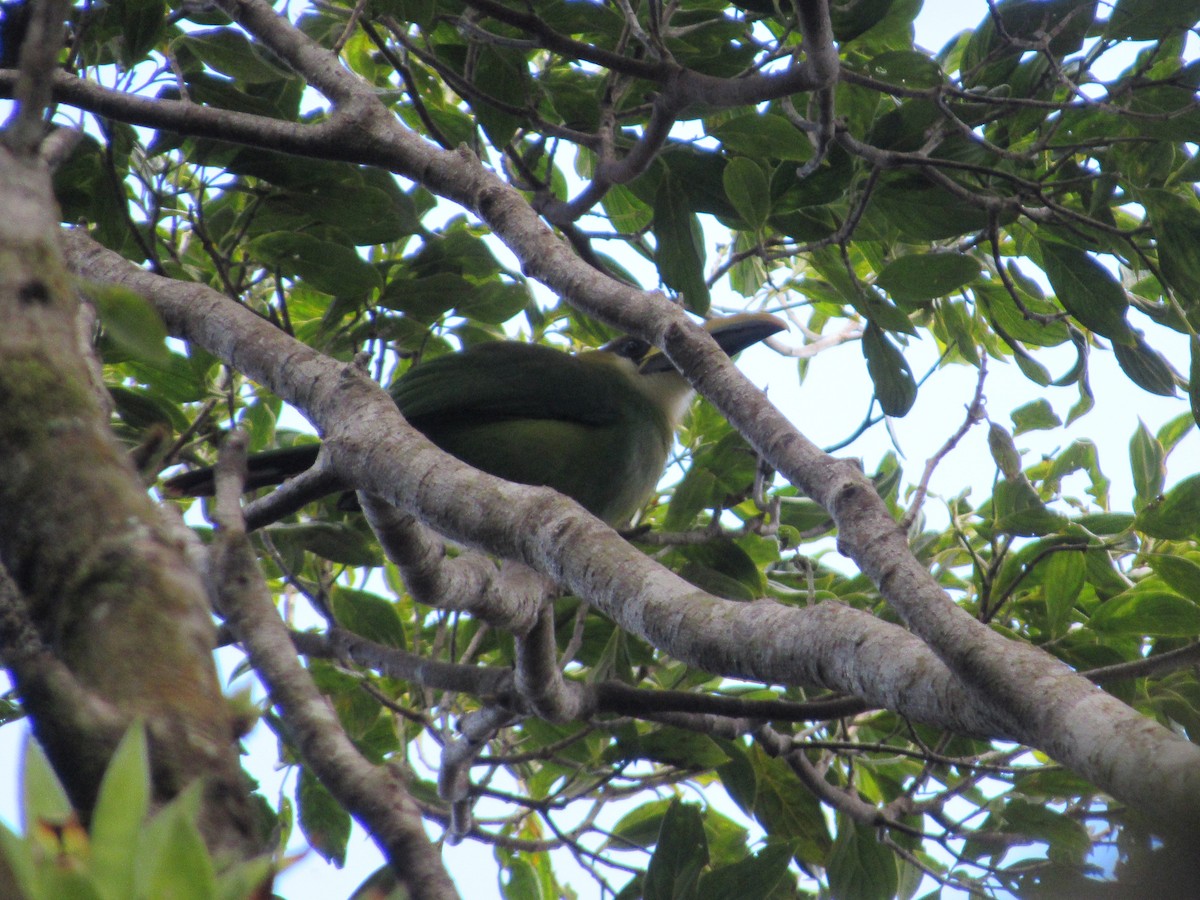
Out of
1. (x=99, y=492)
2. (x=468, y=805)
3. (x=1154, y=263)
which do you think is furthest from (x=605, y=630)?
(x=99, y=492)

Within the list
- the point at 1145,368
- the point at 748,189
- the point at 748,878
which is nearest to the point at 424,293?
the point at 748,189

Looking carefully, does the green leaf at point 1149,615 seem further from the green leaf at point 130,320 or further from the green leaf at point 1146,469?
the green leaf at point 130,320

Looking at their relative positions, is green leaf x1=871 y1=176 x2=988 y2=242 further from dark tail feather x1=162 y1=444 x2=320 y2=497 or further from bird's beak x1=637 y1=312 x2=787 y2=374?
dark tail feather x1=162 y1=444 x2=320 y2=497

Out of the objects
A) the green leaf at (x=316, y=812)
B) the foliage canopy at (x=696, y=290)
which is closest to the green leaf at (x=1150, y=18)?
the foliage canopy at (x=696, y=290)

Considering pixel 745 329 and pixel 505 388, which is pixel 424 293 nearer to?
pixel 505 388

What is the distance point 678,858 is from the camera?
2.41m

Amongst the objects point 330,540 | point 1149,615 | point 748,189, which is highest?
point 748,189

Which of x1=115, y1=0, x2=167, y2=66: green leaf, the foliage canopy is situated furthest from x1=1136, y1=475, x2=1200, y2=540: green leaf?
x1=115, y1=0, x2=167, y2=66: green leaf

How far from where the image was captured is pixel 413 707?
10.2ft

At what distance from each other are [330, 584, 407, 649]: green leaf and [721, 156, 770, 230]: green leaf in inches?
53.5

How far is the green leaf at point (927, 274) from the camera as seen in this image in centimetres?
234

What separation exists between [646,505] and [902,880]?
4.84 ft

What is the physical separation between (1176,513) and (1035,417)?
648 mm

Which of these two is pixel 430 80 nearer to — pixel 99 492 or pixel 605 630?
pixel 605 630
